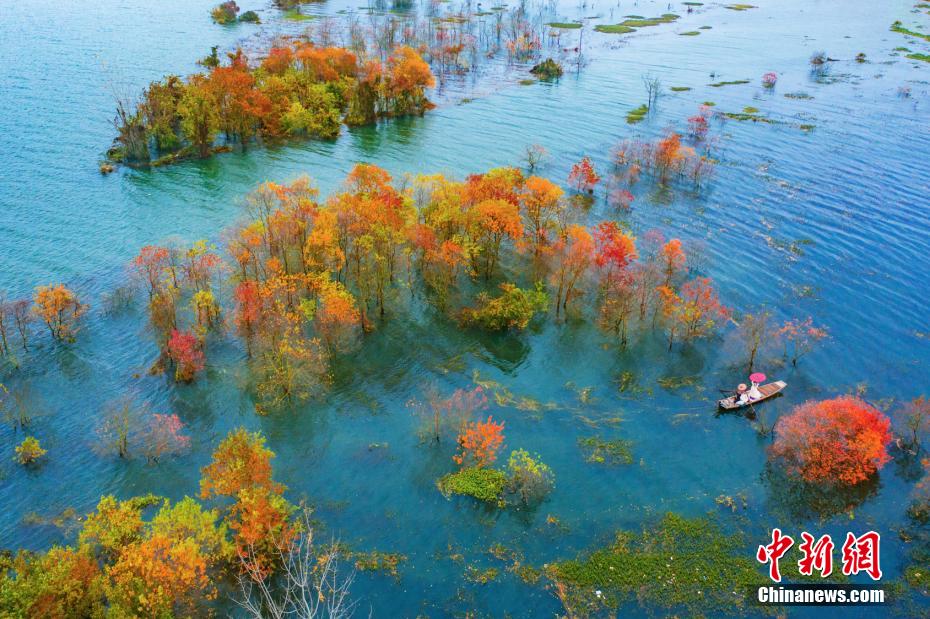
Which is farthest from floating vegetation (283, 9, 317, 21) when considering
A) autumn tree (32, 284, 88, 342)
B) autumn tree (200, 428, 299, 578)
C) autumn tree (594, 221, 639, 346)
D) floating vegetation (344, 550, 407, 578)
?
floating vegetation (344, 550, 407, 578)

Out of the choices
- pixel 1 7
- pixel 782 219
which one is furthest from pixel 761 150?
pixel 1 7

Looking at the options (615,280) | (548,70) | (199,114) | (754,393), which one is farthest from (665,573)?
(548,70)

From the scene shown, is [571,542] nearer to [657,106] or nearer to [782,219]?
[782,219]

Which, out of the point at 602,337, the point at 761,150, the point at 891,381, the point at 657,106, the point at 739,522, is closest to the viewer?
the point at 739,522

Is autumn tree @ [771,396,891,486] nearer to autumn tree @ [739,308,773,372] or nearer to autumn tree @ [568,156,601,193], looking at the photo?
autumn tree @ [739,308,773,372]

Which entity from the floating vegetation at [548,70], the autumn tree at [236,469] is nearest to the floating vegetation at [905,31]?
the floating vegetation at [548,70]

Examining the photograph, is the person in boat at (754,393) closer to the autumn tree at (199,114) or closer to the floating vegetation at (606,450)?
the floating vegetation at (606,450)
